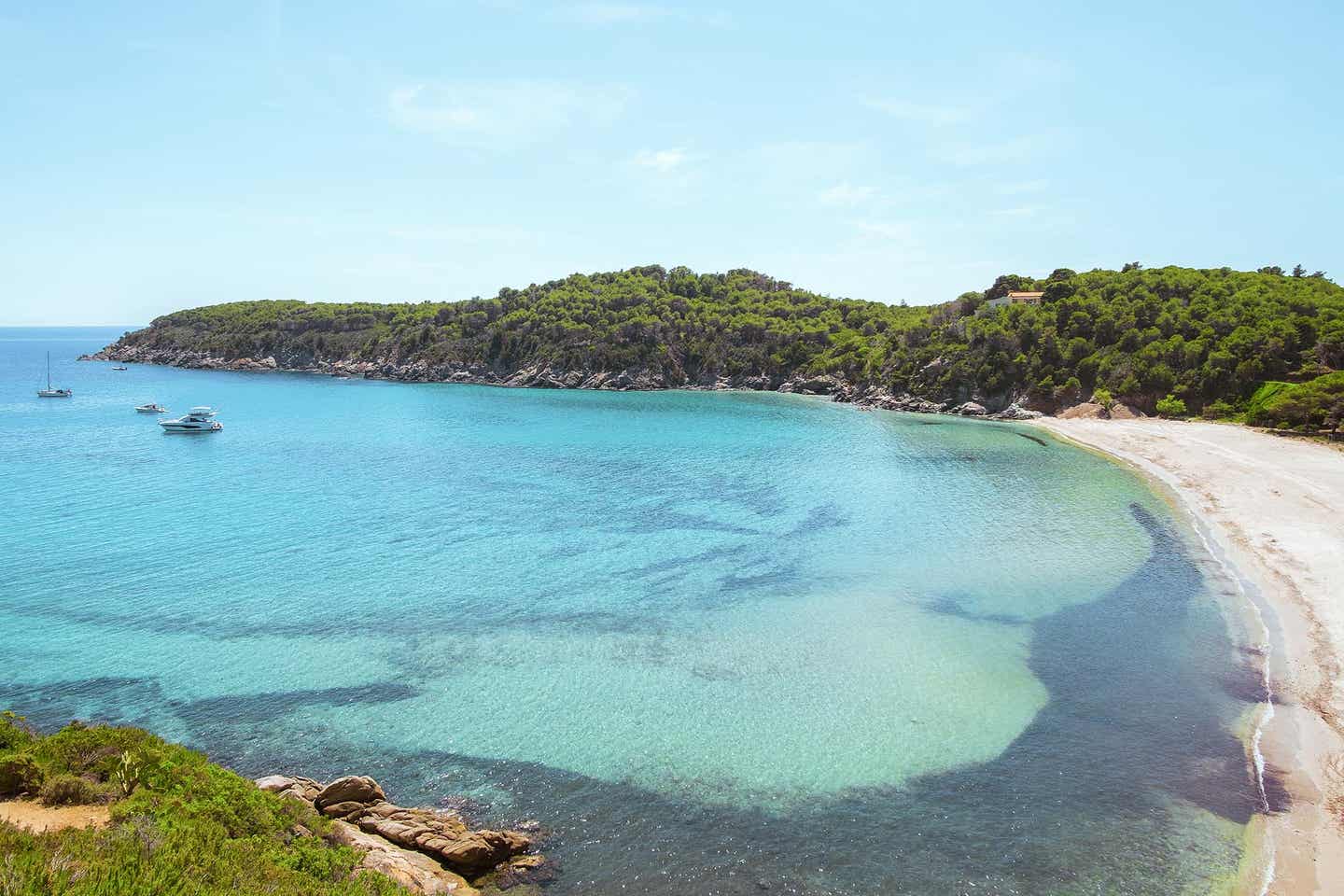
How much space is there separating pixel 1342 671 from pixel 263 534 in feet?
125

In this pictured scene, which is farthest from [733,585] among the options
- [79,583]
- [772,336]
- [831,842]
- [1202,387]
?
[772,336]

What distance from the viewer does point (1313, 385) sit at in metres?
53.3

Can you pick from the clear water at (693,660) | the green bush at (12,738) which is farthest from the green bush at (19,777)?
the clear water at (693,660)

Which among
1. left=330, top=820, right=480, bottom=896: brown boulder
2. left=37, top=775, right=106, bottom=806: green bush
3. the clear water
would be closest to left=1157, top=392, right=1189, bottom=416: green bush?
the clear water

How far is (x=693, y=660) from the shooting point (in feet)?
66.5

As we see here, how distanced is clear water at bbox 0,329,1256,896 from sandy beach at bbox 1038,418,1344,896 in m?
0.90

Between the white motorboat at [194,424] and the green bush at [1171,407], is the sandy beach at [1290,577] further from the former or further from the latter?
the white motorboat at [194,424]

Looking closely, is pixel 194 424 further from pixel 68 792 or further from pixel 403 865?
pixel 403 865

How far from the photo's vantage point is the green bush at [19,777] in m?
10.4

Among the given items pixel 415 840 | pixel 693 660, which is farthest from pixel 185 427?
pixel 415 840

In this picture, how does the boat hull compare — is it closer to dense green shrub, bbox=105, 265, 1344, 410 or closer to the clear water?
the clear water

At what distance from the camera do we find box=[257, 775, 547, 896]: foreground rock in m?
11.2

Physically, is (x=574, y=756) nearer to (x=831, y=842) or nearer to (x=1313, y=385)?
(x=831, y=842)

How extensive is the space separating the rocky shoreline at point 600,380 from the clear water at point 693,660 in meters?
41.1
